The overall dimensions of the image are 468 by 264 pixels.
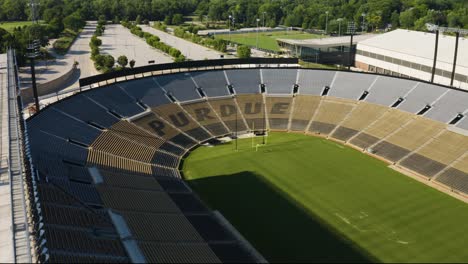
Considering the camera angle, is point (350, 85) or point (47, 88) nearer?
point (350, 85)


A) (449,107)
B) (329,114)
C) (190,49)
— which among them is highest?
(449,107)

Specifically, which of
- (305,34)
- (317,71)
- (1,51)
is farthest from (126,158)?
(305,34)

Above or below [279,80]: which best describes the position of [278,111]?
below

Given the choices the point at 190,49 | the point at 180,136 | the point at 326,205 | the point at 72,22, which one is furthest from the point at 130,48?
the point at 326,205

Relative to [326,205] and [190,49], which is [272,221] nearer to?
[326,205]

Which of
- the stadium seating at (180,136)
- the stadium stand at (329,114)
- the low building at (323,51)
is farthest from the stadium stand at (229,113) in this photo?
the low building at (323,51)

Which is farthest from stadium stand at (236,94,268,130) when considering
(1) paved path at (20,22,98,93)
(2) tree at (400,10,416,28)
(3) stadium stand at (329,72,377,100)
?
(2) tree at (400,10,416,28)
